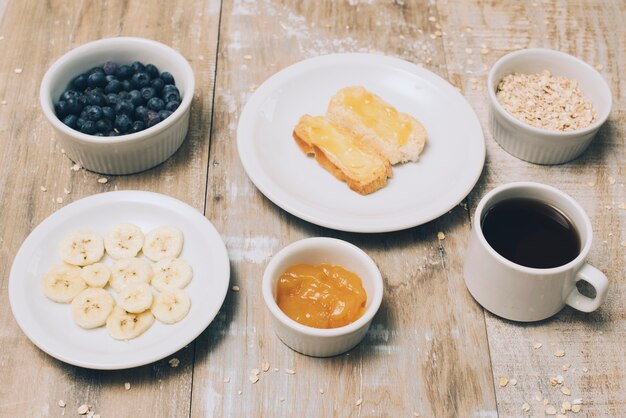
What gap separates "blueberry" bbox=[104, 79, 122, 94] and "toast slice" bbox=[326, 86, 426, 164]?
48 cm

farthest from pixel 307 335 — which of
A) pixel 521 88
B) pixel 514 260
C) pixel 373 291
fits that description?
pixel 521 88

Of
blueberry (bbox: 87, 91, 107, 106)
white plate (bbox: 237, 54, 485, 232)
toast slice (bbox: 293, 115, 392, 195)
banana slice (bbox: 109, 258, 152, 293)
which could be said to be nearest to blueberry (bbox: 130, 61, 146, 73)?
blueberry (bbox: 87, 91, 107, 106)

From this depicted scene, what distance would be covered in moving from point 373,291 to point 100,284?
1.69 feet

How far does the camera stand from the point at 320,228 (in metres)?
1.56

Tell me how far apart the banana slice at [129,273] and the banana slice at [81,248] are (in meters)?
0.05

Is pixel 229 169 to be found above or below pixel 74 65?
below

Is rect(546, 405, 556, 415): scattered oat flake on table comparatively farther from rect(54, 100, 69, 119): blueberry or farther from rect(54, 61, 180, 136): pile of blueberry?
rect(54, 100, 69, 119): blueberry

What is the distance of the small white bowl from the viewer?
1.28m

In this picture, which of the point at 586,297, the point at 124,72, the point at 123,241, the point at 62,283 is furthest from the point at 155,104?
the point at 586,297

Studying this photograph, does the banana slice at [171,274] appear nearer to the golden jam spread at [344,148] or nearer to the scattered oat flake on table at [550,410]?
the golden jam spread at [344,148]

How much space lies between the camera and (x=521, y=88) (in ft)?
5.76

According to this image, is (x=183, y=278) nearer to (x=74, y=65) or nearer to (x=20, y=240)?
(x=20, y=240)

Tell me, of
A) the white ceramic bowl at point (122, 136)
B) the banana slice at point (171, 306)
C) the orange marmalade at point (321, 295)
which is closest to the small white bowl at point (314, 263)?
the orange marmalade at point (321, 295)

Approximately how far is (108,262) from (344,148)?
545 mm
